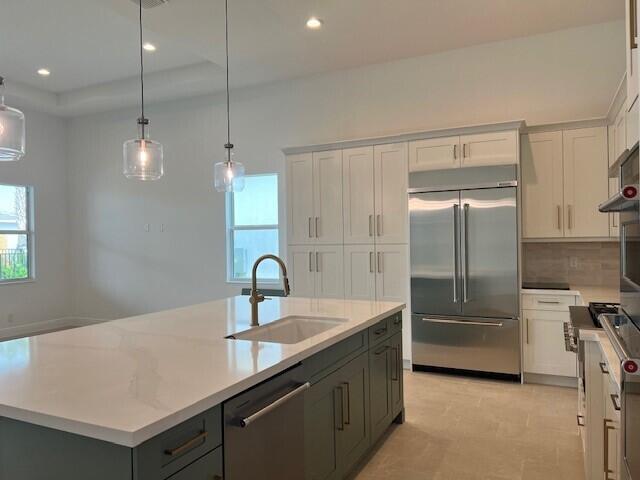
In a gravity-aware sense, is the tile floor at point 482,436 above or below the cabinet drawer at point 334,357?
below

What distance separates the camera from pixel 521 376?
163 inches

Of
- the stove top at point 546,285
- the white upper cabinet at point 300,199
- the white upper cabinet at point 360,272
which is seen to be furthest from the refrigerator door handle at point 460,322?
the white upper cabinet at point 300,199

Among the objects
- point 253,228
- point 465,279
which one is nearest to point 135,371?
point 465,279

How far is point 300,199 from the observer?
5.09 meters

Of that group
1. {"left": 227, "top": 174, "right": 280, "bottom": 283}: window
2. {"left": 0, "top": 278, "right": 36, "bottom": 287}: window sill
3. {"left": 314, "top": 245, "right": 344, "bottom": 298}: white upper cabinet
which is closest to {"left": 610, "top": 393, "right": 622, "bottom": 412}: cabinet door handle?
{"left": 314, "top": 245, "right": 344, "bottom": 298}: white upper cabinet

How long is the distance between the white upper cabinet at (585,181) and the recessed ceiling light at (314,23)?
2.39 metres

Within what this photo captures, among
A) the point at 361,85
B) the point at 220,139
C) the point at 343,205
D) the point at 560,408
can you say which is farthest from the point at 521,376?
the point at 220,139

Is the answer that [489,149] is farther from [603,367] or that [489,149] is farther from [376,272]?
[603,367]

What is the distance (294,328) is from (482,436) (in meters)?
1.48

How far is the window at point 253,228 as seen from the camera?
5992 millimetres

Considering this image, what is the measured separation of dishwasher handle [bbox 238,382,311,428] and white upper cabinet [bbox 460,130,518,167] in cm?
307

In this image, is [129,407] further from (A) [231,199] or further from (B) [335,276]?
(A) [231,199]

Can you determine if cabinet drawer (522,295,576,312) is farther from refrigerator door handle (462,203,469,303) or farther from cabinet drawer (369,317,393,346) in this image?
cabinet drawer (369,317,393,346)

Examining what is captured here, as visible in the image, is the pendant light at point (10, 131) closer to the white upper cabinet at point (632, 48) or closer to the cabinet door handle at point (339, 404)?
the cabinet door handle at point (339, 404)
